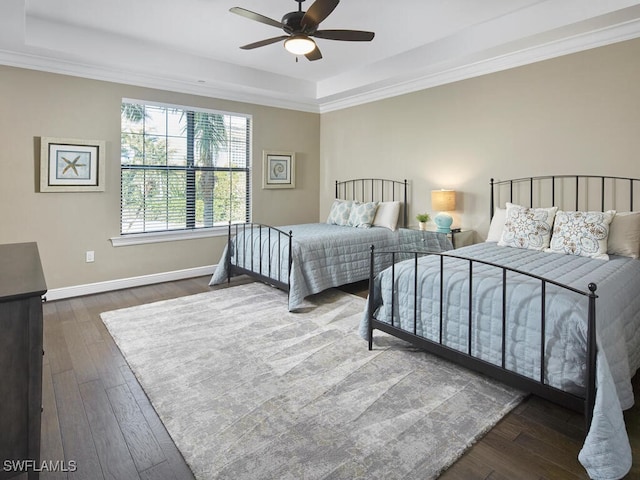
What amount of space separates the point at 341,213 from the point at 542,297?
3.60m

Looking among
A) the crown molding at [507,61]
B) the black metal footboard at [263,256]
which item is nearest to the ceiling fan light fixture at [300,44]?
the black metal footboard at [263,256]

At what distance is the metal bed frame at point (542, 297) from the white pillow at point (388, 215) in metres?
1.19

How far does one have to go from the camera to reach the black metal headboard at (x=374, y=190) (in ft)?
17.7

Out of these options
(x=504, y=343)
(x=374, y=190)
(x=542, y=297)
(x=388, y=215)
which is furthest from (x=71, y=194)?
(x=542, y=297)

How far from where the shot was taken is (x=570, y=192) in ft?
12.5

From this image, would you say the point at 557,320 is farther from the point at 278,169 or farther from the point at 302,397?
the point at 278,169

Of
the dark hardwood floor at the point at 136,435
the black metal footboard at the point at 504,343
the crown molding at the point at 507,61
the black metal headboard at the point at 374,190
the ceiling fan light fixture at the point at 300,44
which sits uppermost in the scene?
the crown molding at the point at 507,61

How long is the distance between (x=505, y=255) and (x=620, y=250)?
2.86ft

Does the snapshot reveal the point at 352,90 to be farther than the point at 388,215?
Yes

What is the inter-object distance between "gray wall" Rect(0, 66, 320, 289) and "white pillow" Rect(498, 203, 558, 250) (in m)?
3.68

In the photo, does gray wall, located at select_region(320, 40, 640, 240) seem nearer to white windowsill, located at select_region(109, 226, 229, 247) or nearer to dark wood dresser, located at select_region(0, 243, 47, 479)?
white windowsill, located at select_region(109, 226, 229, 247)

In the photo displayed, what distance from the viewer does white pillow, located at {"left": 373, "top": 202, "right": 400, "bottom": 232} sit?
5.11 metres

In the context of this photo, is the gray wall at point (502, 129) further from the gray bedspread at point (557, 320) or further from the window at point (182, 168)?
the window at point (182, 168)

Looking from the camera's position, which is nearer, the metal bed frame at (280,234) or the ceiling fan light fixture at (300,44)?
the ceiling fan light fixture at (300,44)
